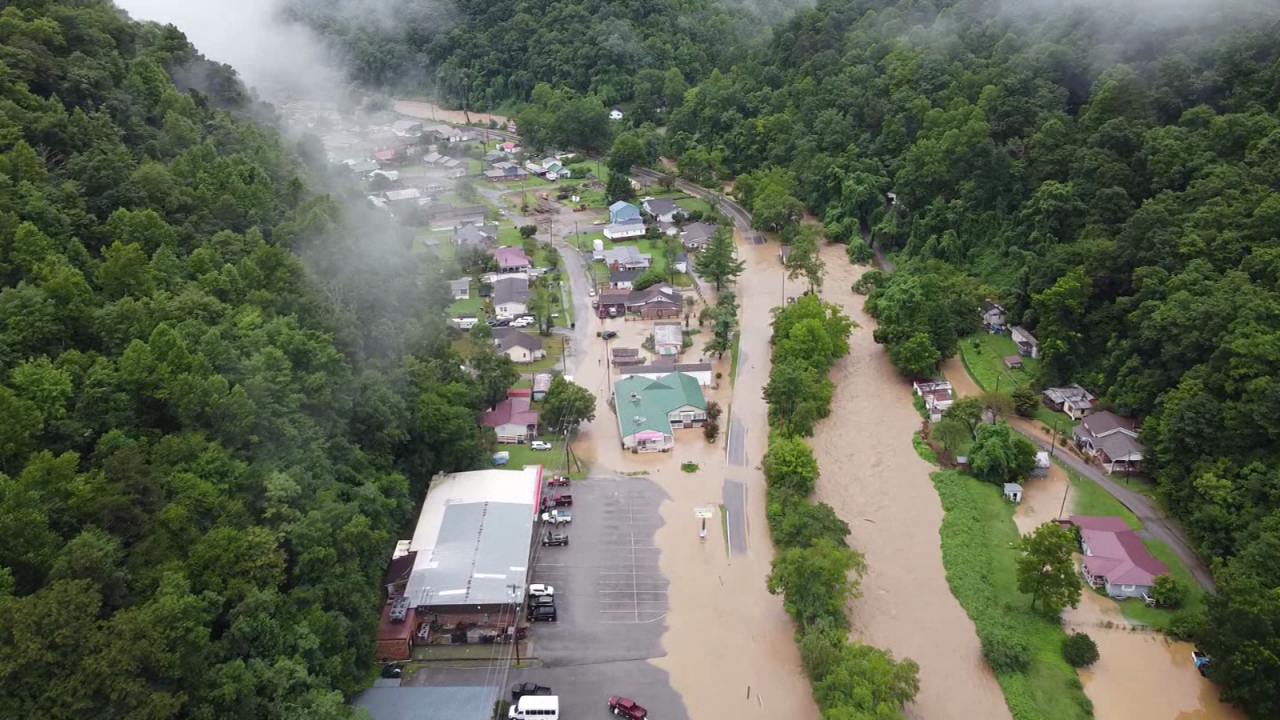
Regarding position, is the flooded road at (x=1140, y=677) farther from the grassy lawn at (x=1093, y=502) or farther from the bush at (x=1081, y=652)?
the grassy lawn at (x=1093, y=502)

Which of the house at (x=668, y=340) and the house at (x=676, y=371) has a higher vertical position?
the house at (x=676, y=371)

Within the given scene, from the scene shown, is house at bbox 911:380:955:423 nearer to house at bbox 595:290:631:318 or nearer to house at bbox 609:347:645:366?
house at bbox 609:347:645:366

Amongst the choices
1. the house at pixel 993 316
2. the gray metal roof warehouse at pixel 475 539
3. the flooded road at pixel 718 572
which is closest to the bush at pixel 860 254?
the house at pixel 993 316

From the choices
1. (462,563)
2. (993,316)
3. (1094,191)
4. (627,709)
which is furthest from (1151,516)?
(462,563)

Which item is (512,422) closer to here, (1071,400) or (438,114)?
(1071,400)

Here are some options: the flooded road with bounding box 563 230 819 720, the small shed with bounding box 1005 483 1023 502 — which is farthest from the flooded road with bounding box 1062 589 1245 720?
the flooded road with bounding box 563 230 819 720

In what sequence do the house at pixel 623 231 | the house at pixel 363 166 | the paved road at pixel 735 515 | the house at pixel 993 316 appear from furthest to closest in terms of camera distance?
the house at pixel 363 166 < the house at pixel 623 231 < the house at pixel 993 316 < the paved road at pixel 735 515

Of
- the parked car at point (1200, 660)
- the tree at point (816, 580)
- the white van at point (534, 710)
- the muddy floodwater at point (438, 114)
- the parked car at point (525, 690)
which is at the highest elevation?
the tree at point (816, 580)

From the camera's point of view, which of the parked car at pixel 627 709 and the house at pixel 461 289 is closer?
the parked car at pixel 627 709
